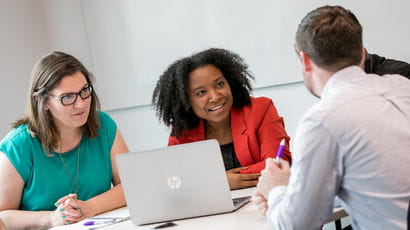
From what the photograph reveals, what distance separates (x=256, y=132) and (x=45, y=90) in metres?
1.05

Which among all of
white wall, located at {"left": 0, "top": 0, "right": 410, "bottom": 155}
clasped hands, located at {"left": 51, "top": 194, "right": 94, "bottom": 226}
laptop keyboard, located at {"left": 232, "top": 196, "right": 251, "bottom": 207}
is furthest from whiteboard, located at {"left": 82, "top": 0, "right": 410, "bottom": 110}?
clasped hands, located at {"left": 51, "top": 194, "right": 94, "bottom": 226}

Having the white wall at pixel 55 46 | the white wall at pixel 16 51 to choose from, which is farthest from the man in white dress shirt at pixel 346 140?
the white wall at pixel 16 51

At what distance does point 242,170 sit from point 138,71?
2.26 m

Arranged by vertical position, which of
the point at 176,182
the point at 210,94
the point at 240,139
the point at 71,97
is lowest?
the point at 240,139

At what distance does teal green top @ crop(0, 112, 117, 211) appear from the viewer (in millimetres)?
2652

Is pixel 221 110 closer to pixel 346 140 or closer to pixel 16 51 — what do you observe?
pixel 346 140

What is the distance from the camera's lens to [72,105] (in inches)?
102

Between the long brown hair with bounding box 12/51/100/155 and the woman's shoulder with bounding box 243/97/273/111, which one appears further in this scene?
the woman's shoulder with bounding box 243/97/273/111

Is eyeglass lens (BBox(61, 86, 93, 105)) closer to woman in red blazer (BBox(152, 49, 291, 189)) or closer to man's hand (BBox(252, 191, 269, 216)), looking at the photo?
woman in red blazer (BBox(152, 49, 291, 189))

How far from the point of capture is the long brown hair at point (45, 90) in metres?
2.59

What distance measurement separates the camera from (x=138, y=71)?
4.63 m

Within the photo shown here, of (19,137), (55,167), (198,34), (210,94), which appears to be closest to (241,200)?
(210,94)

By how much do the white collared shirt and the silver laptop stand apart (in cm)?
51

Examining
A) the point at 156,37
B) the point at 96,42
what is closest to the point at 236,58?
the point at 156,37
